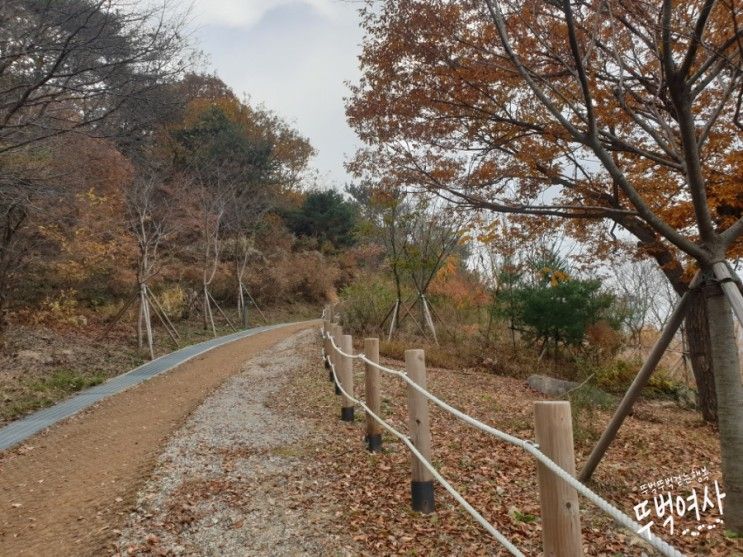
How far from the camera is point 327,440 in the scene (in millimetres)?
6258

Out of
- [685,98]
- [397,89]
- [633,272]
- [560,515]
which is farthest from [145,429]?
[633,272]

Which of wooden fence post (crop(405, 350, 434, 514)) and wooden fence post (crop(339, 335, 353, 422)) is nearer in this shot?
wooden fence post (crop(405, 350, 434, 514))

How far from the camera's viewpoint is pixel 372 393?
18.2 ft

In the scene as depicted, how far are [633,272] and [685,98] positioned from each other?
84.9 feet

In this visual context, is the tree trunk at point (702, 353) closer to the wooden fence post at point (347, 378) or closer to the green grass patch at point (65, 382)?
the wooden fence post at point (347, 378)

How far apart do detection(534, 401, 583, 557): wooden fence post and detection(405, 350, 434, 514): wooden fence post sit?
1806 mm

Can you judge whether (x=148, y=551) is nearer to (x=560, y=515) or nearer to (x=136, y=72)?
(x=560, y=515)

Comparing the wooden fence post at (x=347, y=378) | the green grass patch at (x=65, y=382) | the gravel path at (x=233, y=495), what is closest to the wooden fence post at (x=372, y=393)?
the gravel path at (x=233, y=495)

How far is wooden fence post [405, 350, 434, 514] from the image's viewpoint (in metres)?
4.00

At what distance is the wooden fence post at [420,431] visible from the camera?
4.00 metres

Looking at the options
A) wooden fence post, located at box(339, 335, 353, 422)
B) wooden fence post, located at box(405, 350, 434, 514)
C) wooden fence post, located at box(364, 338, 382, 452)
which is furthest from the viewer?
wooden fence post, located at box(339, 335, 353, 422)

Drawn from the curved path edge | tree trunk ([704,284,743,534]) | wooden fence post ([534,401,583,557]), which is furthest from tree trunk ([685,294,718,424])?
the curved path edge

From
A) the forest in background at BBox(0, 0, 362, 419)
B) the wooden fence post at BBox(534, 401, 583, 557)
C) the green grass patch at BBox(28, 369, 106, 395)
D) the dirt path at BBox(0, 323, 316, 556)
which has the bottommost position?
the dirt path at BBox(0, 323, 316, 556)

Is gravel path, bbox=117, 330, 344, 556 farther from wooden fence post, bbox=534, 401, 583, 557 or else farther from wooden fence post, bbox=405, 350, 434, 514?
wooden fence post, bbox=534, 401, 583, 557
